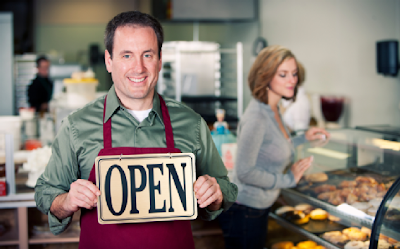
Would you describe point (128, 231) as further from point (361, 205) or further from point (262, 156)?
point (361, 205)

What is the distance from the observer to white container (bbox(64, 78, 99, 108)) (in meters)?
2.83

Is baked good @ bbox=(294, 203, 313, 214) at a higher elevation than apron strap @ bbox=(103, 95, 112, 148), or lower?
lower

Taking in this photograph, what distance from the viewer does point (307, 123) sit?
4.01 meters

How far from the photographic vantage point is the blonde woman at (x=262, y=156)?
201cm

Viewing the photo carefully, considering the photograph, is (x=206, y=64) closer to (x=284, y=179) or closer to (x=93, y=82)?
Answer: (x=93, y=82)

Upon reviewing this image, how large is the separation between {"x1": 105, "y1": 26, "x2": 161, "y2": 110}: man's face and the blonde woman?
2.79ft

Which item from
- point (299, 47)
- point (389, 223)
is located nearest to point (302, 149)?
point (389, 223)

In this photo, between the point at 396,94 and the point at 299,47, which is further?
the point at 299,47

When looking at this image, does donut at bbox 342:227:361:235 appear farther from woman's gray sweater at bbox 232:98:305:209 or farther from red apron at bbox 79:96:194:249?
red apron at bbox 79:96:194:249

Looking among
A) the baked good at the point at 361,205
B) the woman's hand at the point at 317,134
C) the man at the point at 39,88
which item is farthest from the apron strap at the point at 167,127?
the man at the point at 39,88

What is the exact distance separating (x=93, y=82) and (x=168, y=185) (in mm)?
1861

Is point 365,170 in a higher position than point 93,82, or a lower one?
lower

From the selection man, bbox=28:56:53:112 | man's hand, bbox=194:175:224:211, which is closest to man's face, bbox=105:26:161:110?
man's hand, bbox=194:175:224:211

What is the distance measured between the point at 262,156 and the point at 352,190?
49cm
